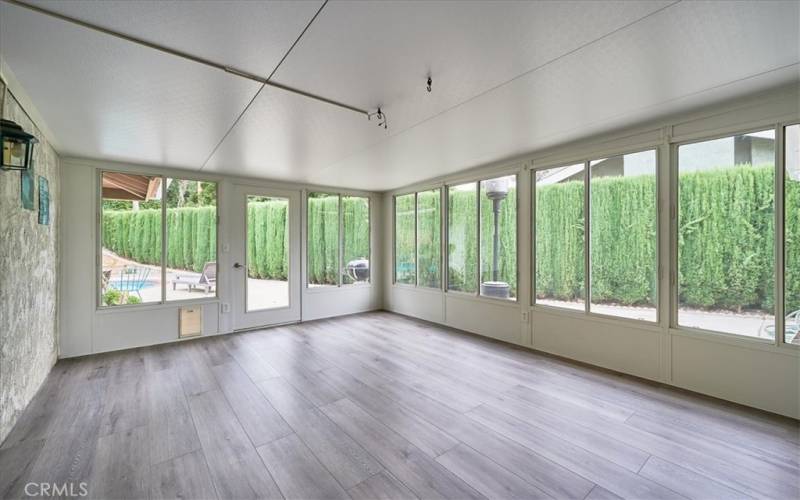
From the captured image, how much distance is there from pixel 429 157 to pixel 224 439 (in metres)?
3.41

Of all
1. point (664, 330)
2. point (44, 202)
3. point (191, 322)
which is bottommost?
point (191, 322)

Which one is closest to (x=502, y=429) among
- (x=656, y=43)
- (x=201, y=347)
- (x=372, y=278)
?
(x=656, y=43)

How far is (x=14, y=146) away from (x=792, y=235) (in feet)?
17.2

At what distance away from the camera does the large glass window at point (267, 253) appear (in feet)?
16.6

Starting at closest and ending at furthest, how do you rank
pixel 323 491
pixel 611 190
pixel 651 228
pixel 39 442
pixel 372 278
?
pixel 323 491, pixel 39 442, pixel 651 228, pixel 611 190, pixel 372 278

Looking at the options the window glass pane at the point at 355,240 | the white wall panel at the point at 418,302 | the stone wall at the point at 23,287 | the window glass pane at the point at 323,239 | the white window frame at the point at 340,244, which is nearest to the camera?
the stone wall at the point at 23,287

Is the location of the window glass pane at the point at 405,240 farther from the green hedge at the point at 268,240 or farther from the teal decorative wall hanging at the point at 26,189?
the teal decorative wall hanging at the point at 26,189

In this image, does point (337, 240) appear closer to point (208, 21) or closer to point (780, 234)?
point (208, 21)

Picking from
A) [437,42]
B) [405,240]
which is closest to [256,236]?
[405,240]

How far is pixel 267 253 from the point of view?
5199 mm

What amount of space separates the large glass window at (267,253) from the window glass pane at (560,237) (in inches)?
151

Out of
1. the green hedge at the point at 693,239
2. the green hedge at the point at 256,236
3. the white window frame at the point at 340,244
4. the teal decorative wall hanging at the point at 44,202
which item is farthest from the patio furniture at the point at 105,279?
the green hedge at the point at 693,239

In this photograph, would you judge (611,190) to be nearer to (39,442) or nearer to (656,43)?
(656,43)

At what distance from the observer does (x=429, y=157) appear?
4.04 m
